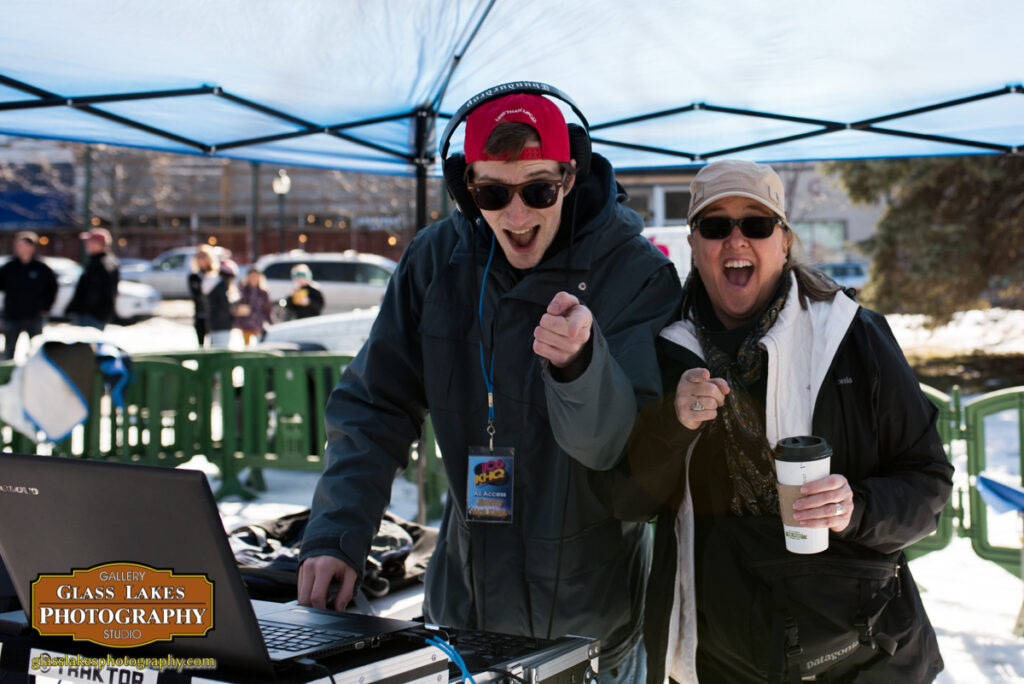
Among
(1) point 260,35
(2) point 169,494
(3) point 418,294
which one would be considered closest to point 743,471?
(3) point 418,294

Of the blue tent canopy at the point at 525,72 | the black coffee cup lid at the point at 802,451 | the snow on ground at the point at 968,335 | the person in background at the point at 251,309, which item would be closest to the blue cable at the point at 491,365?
the black coffee cup lid at the point at 802,451

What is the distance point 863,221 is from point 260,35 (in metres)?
41.0

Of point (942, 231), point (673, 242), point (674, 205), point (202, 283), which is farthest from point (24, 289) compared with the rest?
point (674, 205)

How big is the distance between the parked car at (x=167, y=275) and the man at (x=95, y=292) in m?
19.6

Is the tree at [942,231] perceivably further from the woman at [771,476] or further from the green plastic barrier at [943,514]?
the woman at [771,476]

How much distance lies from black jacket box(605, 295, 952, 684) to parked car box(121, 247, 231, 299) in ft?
99.7

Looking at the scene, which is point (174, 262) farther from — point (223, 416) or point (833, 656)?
point (833, 656)

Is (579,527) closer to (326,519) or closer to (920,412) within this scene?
(326,519)

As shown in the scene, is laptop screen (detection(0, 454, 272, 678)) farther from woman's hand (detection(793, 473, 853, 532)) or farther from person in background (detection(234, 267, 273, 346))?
person in background (detection(234, 267, 273, 346))

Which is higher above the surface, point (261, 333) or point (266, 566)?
point (261, 333)

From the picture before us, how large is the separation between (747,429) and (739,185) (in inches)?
24.1

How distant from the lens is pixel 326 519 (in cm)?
213

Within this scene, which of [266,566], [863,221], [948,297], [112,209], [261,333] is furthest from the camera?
[863,221]

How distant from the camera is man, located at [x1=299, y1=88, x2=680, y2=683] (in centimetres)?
216
